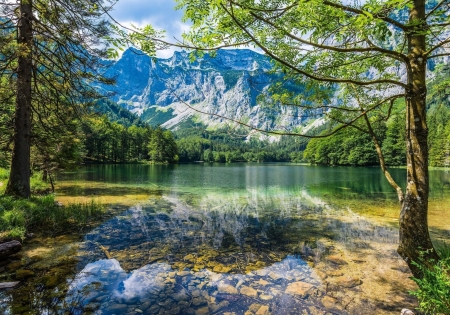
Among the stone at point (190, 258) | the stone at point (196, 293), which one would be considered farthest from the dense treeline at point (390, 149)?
the stone at point (196, 293)

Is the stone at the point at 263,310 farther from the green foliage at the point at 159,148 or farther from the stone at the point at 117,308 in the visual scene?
the green foliage at the point at 159,148

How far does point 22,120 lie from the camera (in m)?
10.8

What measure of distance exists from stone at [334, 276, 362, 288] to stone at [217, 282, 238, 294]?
2.79 meters

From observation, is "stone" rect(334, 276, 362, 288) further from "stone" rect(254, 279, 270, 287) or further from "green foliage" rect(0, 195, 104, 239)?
"green foliage" rect(0, 195, 104, 239)

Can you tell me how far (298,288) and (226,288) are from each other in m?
1.84

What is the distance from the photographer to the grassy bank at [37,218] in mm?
8102

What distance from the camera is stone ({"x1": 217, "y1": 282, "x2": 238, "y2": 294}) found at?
19.5ft

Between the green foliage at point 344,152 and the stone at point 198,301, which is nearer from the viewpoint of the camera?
the stone at point 198,301

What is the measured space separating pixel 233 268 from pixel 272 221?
679 cm

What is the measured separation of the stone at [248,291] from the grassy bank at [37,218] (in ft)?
24.1

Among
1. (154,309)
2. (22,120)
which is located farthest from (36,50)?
(154,309)

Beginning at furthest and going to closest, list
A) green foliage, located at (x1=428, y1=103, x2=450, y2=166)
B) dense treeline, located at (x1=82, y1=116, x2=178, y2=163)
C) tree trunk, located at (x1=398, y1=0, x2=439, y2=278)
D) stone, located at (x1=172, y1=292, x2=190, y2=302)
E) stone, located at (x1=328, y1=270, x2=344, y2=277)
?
dense treeline, located at (x1=82, y1=116, x2=178, y2=163) < green foliage, located at (x1=428, y1=103, x2=450, y2=166) < stone, located at (x1=328, y1=270, x2=344, y2=277) < stone, located at (x1=172, y1=292, x2=190, y2=302) < tree trunk, located at (x1=398, y1=0, x2=439, y2=278)

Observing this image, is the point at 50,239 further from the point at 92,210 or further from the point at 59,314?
the point at 59,314

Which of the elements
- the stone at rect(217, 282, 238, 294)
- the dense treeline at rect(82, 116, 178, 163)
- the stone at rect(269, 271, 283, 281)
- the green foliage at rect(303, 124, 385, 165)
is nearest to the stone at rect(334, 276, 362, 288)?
the stone at rect(269, 271, 283, 281)
